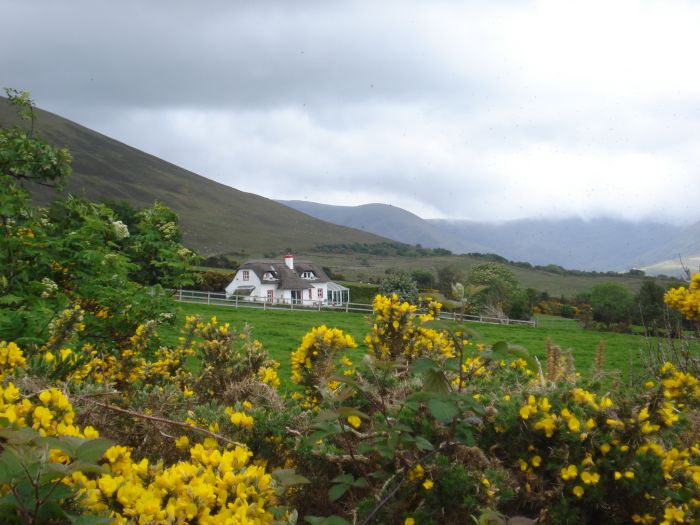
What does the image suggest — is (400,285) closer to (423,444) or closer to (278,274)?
(278,274)

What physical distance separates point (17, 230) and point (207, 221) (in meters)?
184

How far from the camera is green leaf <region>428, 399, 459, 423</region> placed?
74.4 inches

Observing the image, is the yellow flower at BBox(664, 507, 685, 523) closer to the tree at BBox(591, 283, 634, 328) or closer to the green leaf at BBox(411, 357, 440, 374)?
the green leaf at BBox(411, 357, 440, 374)

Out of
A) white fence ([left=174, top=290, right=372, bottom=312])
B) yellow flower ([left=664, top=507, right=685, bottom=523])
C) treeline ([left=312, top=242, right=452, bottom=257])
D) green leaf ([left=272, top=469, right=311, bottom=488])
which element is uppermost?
treeline ([left=312, top=242, right=452, bottom=257])

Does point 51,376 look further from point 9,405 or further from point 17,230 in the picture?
point 17,230

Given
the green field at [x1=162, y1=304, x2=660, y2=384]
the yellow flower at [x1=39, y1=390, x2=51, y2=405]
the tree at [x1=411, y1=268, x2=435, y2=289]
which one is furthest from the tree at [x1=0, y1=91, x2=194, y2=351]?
the tree at [x1=411, y1=268, x2=435, y2=289]

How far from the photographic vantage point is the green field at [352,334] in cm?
2289

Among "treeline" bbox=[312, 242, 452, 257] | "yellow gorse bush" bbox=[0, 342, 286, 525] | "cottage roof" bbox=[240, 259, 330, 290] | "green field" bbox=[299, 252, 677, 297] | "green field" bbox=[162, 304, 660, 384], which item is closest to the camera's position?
"yellow gorse bush" bbox=[0, 342, 286, 525]

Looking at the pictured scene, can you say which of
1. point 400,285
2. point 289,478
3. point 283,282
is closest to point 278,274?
point 283,282

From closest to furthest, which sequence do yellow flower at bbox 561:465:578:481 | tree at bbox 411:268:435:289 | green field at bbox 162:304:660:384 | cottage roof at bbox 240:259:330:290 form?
1. yellow flower at bbox 561:465:578:481
2. green field at bbox 162:304:660:384
3. cottage roof at bbox 240:259:330:290
4. tree at bbox 411:268:435:289

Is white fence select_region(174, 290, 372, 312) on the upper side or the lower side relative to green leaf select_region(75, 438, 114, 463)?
lower

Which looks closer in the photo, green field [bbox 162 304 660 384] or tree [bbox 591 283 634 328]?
green field [bbox 162 304 660 384]

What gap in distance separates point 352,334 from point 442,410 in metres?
25.6

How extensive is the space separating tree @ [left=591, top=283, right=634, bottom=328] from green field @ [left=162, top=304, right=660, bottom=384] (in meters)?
7.87
